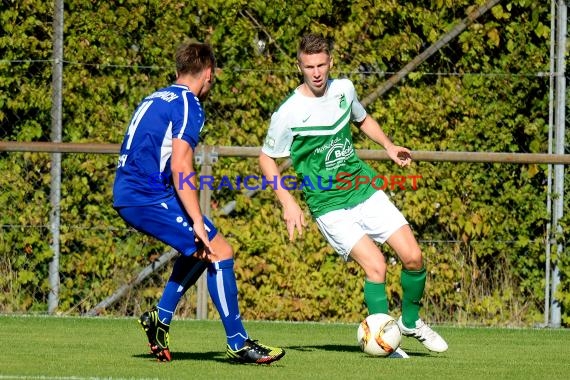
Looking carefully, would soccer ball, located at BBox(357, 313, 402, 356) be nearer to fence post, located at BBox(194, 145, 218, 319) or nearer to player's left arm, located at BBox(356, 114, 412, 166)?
player's left arm, located at BBox(356, 114, 412, 166)

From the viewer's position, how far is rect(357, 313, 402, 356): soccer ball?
6867 mm

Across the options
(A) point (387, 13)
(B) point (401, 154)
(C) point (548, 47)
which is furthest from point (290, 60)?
(B) point (401, 154)

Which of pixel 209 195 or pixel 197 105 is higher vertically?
pixel 197 105

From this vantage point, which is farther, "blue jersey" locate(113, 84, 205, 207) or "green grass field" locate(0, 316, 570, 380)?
"blue jersey" locate(113, 84, 205, 207)

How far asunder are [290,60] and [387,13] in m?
0.95

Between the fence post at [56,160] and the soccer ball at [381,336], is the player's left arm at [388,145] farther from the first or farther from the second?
the fence post at [56,160]

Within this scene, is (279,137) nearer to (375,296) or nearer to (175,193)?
(175,193)

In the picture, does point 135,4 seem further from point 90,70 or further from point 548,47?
point 548,47

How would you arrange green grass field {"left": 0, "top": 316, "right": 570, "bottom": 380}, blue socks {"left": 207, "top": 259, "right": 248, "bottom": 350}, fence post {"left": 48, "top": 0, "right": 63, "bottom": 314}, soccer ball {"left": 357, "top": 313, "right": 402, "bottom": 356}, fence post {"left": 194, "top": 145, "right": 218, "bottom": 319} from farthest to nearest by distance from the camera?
fence post {"left": 48, "top": 0, "right": 63, "bottom": 314}
fence post {"left": 194, "top": 145, "right": 218, "bottom": 319}
soccer ball {"left": 357, "top": 313, "right": 402, "bottom": 356}
blue socks {"left": 207, "top": 259, "right": 248, "bottom": 350}
green grass field {"left": 0, "top": 316, "right": 570, "bottom": 380}

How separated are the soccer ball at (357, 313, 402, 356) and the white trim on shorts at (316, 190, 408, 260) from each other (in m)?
0.48

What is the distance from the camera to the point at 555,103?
10227 mm

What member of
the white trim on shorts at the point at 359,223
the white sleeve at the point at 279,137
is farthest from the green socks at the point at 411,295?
the white sleeve at the point at 279,137

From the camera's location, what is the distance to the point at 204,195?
974 cm

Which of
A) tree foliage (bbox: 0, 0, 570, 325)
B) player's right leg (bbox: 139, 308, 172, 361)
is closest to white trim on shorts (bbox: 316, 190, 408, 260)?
player's right leg (bbox: 139, 308, 172, 361)
